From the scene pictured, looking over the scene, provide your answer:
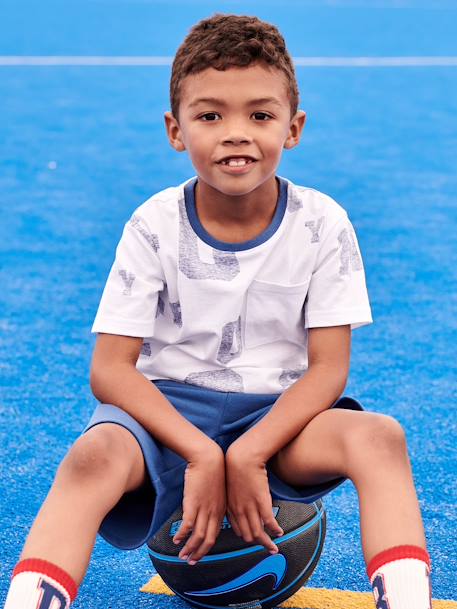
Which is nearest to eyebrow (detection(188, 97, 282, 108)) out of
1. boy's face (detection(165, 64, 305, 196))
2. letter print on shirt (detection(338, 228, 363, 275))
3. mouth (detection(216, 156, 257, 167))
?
boy's face (detection(165, 64, 305, 196))

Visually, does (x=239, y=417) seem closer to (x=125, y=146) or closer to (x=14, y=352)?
(x=14, y=352)

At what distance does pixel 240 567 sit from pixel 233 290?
0.63m

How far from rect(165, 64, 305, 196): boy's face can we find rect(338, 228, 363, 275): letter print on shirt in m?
0.22

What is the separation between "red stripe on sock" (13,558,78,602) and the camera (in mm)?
2023

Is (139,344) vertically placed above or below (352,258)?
below

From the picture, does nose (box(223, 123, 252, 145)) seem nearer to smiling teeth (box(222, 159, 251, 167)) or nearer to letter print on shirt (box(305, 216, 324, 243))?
smiling teeth (box(222, 159, 251, 167))

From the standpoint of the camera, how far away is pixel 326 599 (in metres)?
2.65

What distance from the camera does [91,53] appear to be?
11.4m

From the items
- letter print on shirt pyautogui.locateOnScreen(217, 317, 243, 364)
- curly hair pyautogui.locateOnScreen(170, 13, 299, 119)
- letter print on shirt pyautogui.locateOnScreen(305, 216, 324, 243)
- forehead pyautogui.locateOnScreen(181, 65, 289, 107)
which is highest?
curly hair pyautogui.locateOnScreen(170, 13, 299, 119)

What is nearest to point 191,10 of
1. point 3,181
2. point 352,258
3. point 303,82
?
point 303,82

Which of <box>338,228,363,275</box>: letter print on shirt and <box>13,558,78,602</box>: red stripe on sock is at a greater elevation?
<box>338,228,363,275</box>: letter print on shirt

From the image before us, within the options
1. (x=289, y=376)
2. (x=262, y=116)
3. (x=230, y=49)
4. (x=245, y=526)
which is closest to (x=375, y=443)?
(x=245, y=526)

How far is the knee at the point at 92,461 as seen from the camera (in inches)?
84.0

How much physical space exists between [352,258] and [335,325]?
17cm
